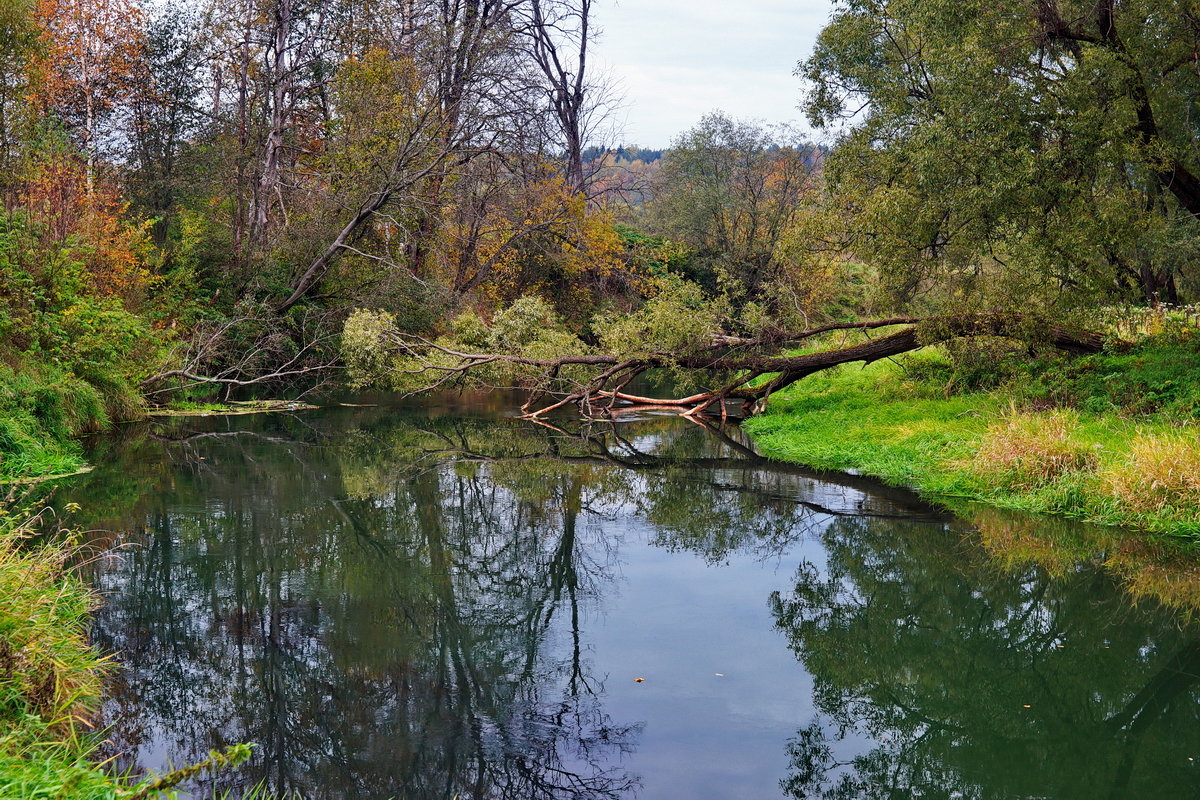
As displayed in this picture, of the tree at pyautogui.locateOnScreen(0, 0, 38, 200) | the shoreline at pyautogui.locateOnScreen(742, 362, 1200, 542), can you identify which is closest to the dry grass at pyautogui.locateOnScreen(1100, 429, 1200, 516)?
the shoreline at pyautogui.locateOnScreen(742, 362, 1200, 542)

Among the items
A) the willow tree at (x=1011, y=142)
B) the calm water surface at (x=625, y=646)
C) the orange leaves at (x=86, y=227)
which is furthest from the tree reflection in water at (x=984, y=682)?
the orange leaves at (x=86, y=227)

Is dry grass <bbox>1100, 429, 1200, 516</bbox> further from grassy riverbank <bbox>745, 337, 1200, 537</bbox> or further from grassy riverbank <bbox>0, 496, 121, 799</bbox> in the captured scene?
grassy riverbank <bbox>0, 496, 121, 799</bbox>

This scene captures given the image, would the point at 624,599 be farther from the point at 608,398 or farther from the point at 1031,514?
the point at 608,398

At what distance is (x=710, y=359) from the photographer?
18.0 meters

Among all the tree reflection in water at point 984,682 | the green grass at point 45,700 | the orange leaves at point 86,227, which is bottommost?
the tree reflection in water at point 984,682

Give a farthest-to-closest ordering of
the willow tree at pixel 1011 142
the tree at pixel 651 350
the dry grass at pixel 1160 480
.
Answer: the tree at pixel 651 350
the willow tree at pixel 1011 142
the dry grass at pixel 1160 480

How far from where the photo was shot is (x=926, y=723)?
19.2ft

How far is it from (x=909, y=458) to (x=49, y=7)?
2299cm

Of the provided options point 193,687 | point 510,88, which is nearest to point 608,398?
point 510,88

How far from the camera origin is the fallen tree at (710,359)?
49.0 ft

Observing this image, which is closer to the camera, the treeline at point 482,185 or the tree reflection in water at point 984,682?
the tree reflection in water at point 984,682

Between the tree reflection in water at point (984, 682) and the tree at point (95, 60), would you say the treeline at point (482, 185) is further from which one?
the tree reflection in water at point (984, 682)

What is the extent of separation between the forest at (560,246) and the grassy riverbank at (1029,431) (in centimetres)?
5

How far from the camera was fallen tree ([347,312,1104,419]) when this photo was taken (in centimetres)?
1493
